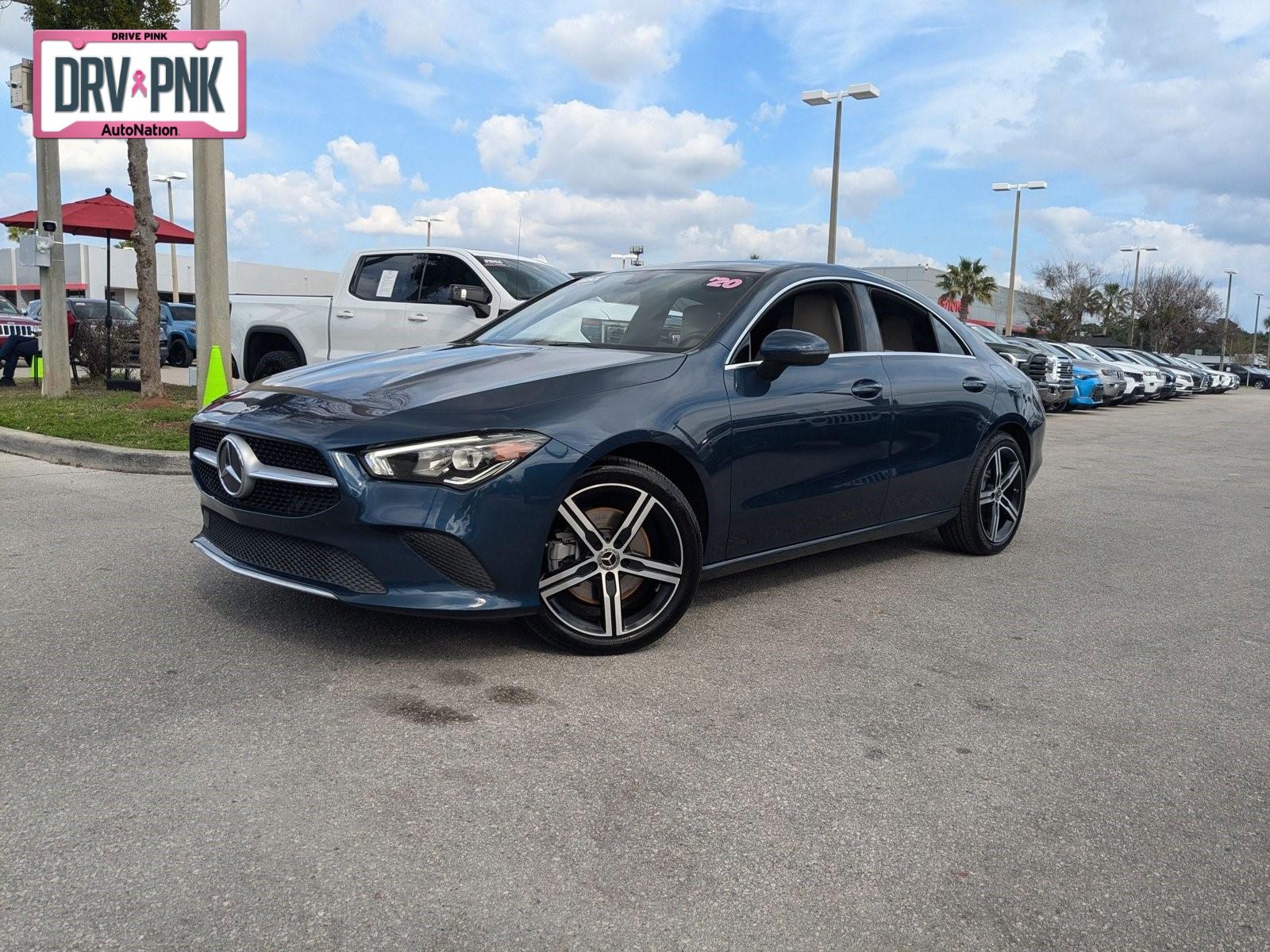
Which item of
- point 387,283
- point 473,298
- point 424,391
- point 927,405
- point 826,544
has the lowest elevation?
point 826,544

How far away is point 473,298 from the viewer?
10.1m

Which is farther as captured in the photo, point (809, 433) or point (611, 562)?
point (809, 433)

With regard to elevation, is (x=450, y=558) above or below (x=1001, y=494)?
above

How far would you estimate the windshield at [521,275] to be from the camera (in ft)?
34.8

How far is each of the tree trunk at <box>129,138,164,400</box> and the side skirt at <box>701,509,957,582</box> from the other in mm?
9421

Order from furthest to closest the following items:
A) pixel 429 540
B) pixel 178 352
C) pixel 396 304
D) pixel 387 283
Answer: pixel 178 352 < pixel 387 283 < pixel 396 304 < pixel 429 540

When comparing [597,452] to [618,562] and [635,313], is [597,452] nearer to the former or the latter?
[618,562]

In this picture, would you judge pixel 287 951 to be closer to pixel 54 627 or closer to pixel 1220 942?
pixel 1220 942

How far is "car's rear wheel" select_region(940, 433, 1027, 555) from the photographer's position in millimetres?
5875

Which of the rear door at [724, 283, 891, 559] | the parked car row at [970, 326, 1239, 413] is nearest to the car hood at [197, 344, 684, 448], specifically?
the rear door at [724, 283, 891, 559]

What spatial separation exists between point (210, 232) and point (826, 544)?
794 cm

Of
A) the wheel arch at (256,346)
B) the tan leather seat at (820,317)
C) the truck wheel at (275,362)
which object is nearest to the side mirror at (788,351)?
the tan leather seat at (820,317)

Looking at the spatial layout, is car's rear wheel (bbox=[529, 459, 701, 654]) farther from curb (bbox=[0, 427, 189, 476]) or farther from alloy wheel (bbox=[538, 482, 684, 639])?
curb (bbox=[0, 427, 189, 476])

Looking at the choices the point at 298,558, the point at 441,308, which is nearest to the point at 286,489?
the point at 298,558
